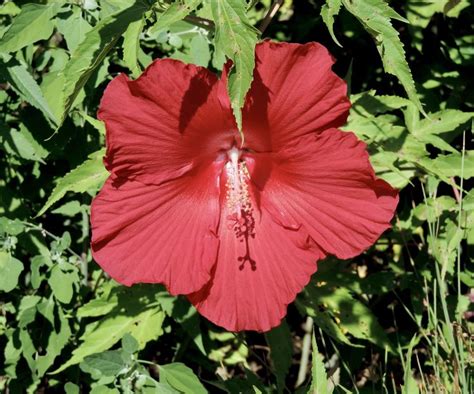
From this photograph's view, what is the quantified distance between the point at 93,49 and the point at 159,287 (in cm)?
96

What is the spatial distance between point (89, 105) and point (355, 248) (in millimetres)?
987

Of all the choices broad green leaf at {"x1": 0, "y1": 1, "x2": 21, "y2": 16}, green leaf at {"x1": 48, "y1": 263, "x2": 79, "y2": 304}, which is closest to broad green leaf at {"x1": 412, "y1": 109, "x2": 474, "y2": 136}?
green leaf at {"x1": 48, "y1": 263, "x2": 79, "y2": 304}

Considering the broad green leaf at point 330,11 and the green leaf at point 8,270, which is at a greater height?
the broad green leaf at point 330,11

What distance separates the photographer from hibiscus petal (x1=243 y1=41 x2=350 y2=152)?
1.67m

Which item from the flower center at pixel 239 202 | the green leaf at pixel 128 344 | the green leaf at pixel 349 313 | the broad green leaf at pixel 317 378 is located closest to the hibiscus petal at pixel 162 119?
the flower center at pixel 239 202

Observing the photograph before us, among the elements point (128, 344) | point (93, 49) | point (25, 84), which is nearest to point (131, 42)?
point (93, 49)

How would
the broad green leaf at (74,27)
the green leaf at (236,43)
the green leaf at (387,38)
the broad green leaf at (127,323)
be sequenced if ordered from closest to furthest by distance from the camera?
the green leaf at (236,43) → the green leaf at (387,38) → the broad green leaf at (74,27) → the broad green leaf at (127,323)

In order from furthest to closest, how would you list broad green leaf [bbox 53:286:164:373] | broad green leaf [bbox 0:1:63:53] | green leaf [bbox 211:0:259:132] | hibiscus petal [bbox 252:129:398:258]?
broad green leaf [bbox 53:286:164:373] < broad green leaf [bbox 0:1:63:53] < hibiscus petal [bbox 252:129:398:258] < green leaf [bbox 211:0:259:132]

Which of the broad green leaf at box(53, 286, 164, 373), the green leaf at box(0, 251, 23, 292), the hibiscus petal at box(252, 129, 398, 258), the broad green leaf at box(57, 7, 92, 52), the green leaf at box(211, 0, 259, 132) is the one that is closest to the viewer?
the green leaf at box(211, 0, 259, 132)

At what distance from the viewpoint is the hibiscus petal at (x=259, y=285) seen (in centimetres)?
193

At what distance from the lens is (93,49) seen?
1.67 meters

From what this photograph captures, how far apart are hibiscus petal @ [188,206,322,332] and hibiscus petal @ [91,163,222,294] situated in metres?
0.06

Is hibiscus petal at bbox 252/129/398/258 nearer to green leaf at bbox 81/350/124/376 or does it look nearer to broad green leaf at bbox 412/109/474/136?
broad green leaf at bbox 412/109/474/136

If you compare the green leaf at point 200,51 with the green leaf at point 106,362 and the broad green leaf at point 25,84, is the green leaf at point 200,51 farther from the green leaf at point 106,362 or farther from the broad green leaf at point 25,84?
the green leaf at point 106,362
